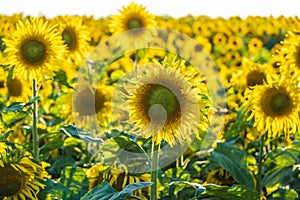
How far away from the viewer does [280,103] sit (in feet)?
9.65

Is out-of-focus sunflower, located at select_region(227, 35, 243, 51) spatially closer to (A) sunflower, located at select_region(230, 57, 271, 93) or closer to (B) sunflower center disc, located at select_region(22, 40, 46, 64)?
(A) sunflower, located at select_region(230, 57, 271, 93)

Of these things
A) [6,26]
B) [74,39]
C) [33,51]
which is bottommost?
[33,51]

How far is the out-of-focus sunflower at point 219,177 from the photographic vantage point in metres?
3.14

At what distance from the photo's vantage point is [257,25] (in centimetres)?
1052

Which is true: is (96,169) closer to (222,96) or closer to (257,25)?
(222,96)

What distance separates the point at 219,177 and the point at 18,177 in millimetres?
1057

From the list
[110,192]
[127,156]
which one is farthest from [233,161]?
[110,192]

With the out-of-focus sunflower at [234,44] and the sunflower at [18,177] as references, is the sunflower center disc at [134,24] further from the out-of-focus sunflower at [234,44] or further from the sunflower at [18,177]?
the out-of-focus sunflower at [234,44]

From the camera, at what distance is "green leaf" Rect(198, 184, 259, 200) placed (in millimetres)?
2340

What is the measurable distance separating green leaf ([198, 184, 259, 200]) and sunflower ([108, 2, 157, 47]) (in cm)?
162

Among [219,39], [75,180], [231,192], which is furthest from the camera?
[219,39]

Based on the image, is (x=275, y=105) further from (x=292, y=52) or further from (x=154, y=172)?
(x=154, y=172)

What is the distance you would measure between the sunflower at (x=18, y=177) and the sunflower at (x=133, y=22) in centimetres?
157

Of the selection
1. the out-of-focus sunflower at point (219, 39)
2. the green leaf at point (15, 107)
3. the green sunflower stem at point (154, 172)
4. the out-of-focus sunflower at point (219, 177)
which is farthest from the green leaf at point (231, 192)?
the out-of-focus sunflower at point (219, 39)
